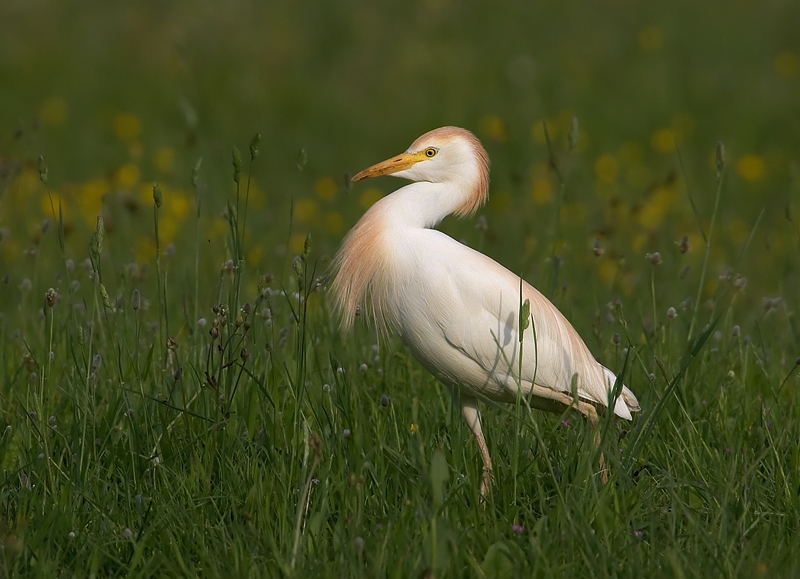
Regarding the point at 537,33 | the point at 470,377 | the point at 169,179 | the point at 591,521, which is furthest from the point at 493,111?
the point at 591,521

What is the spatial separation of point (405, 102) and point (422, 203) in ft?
23.1

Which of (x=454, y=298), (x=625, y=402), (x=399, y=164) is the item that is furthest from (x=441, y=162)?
(x=625, y=402)

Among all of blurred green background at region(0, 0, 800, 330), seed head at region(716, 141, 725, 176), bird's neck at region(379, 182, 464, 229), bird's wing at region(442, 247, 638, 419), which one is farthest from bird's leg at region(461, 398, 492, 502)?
blurred green background at region(0, 0, 800, 330)

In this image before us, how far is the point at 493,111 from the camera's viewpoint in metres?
10.6

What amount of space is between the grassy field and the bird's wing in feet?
0.58

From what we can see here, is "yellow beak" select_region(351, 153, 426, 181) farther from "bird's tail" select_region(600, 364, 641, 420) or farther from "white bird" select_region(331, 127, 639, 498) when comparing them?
"bird's tail" select_region(600, 364, 641, 420)

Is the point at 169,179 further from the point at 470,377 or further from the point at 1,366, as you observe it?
the point at 470,377

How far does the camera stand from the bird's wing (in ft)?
12.6

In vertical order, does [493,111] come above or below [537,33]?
below

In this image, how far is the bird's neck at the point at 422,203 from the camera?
396cm

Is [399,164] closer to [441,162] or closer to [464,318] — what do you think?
[441,162]

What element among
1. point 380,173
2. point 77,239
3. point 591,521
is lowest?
point 77,239

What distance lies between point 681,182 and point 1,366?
578 centimetres

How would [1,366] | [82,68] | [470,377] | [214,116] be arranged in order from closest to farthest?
[470,377], [1,366], [214,116], [82,68]
